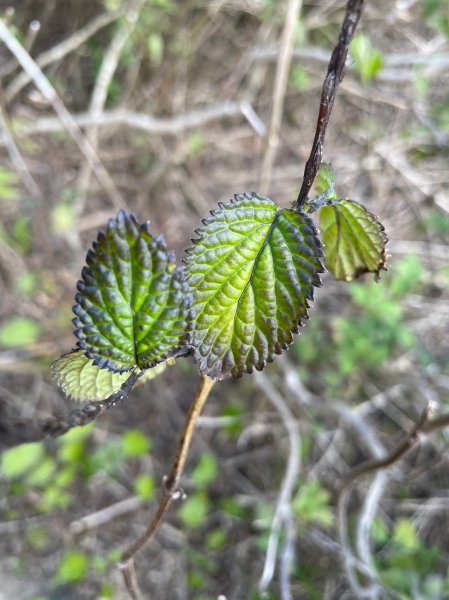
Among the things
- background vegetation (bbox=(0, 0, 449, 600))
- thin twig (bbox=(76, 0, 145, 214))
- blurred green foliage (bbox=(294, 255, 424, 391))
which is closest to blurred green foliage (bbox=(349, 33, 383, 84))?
background vegetation (bbox=(0, 0, 449, 600))

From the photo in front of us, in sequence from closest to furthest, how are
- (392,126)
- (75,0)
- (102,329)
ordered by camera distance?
(102,329) → (75,0) → (392,126)

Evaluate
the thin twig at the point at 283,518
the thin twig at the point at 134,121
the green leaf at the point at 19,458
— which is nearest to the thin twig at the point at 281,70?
the thin twig at the point at 134,121

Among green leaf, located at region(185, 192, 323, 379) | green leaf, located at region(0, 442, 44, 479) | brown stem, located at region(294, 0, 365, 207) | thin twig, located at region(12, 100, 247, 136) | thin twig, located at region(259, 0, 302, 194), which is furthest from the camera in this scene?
thin twig, located at region(12, 100, 247, 136)

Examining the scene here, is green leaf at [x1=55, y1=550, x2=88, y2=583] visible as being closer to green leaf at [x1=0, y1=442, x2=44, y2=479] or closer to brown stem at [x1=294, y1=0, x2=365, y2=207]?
green leaf at [x1=0, y1=442, x2=44, y2=479]

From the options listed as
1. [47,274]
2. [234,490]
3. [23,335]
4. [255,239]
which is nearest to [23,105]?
[47,274]

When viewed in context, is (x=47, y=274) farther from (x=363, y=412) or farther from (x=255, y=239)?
(x=255, y=239)

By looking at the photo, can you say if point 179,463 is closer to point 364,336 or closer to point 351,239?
point 351,239

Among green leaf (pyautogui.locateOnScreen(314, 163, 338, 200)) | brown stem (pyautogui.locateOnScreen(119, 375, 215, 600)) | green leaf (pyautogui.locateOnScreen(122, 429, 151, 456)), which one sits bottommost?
brown stem (pyautogui.locateOnScreen(119, 375, 215, 600))
